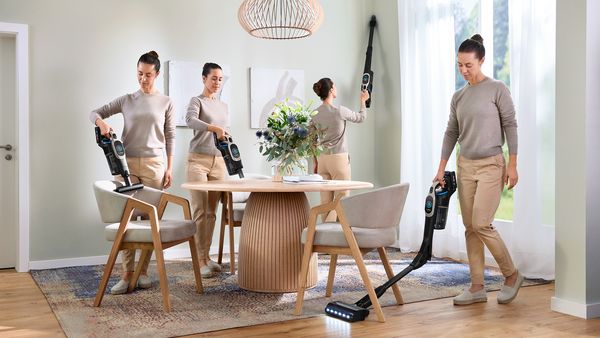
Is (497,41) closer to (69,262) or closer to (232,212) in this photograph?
(232,212)

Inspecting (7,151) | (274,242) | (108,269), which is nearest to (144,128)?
(108,269)

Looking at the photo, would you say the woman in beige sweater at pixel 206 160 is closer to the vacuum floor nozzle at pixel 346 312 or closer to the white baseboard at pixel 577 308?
Result: the vacuum floor nozzle at pixel 346 312

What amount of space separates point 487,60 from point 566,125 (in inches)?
62.2

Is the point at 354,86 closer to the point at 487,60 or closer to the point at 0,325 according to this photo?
the point at 487,60

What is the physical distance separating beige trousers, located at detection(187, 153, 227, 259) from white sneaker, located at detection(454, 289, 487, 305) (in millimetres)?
1878

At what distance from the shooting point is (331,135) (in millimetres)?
5281

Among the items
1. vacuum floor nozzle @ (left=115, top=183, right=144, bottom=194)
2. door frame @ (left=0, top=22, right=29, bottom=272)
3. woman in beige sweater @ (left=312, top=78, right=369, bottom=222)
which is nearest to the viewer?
vacuum floor nozzle @ (left=115, top=183, right=144, bottom=194)

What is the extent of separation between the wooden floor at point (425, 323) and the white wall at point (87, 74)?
4.34 ft

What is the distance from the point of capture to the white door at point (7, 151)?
4980 millimetres

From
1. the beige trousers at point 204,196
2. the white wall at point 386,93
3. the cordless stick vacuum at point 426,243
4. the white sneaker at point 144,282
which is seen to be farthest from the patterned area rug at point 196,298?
the white wall at point 386,93

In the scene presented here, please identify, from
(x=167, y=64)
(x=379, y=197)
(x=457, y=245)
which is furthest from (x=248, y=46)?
(x=379, y=197)

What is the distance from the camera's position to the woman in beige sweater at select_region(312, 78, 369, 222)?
523 cm

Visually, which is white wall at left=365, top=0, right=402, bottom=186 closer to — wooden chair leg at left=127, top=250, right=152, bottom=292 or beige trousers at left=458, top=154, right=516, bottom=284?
beige trousers at left=458, top=154, right=516, bottom=284

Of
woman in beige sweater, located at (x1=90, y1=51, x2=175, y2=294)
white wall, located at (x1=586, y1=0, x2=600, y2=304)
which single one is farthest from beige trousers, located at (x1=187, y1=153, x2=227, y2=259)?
white wall, located at (x1=586, y1=0, x2=600, y2=304)
